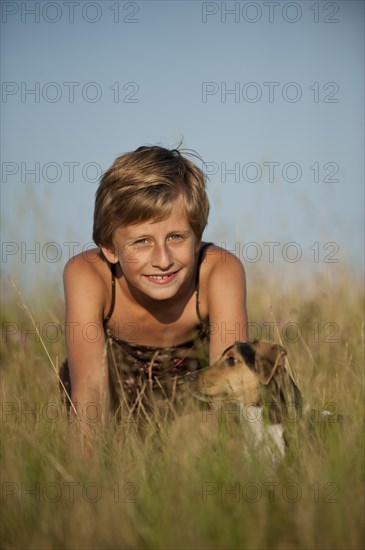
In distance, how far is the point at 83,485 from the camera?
2869mm

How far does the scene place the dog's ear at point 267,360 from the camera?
11.9 ft

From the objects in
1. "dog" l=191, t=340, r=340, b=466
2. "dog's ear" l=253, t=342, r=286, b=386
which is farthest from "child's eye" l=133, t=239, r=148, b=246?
"dog's ear" l=253, t=342, r=286, b=386

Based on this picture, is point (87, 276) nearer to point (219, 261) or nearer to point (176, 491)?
point (219, 261)

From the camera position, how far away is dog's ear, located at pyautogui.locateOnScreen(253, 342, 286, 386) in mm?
3619

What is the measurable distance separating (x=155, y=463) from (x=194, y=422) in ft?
1.19

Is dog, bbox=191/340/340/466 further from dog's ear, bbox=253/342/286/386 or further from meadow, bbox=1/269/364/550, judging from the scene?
meadow, bbox=1/269/364/550

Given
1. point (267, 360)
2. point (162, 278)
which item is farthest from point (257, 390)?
point (162, 278)

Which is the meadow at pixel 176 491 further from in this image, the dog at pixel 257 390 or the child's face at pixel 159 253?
the child's face at pixel 159 253

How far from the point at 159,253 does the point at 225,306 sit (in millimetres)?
572

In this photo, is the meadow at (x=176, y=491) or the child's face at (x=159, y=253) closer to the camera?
the meadow at (x=176, y=491)

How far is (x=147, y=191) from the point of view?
3.92 meters

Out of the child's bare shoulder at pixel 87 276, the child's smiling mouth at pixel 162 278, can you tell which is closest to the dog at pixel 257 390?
the child's smiling mouth at pixel 162 278

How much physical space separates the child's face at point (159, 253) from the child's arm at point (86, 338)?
30 centimetres

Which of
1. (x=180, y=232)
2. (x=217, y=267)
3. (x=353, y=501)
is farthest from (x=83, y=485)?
(x=217, y=267)
